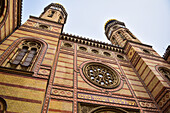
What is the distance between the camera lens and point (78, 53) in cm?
839

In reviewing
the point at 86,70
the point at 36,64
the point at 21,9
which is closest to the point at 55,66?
the point at 36,64

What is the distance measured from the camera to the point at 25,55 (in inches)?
242

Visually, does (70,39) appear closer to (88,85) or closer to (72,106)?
(88,85)

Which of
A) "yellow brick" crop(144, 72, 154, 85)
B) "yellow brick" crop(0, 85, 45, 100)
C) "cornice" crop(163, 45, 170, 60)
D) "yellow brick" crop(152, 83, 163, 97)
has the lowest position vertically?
"yellow brick" crop(0, 85, 45, 100)

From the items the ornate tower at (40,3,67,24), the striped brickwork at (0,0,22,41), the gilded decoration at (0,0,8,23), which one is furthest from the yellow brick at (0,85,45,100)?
the ornate tower at (40,3,67,24)

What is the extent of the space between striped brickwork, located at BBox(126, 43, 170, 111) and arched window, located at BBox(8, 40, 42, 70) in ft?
19.5

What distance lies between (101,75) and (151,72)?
273 centimetres

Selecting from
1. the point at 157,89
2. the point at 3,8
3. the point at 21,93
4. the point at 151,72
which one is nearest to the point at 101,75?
the point at 151,72

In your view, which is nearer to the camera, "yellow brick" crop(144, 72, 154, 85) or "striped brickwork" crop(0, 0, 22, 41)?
"striped brickwork" crop(0, 0, 22, 41)

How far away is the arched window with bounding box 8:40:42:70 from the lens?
5.36 meters

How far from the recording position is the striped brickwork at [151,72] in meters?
6.15

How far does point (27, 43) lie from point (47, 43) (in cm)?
102

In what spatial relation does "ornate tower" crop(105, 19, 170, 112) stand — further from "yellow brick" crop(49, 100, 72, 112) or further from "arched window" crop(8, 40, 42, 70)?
"arched window" crop(8, 40, 42, 70)

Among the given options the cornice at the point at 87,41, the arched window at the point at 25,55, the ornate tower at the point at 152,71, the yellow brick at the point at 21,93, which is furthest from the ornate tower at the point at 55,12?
the yellow brick at the point at 21,93
